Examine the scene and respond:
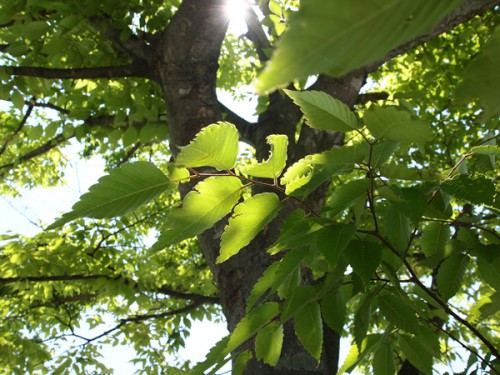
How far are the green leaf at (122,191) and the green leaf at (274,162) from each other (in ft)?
0.54

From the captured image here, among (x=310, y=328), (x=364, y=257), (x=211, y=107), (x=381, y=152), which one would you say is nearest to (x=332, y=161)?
(x=381, y=152)

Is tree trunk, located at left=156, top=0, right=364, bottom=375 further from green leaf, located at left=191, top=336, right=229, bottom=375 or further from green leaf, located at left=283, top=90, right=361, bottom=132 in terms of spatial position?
green leaf, located at left=283, top=90, right=361, bottom=132

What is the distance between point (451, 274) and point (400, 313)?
219mm

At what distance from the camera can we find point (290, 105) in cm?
309

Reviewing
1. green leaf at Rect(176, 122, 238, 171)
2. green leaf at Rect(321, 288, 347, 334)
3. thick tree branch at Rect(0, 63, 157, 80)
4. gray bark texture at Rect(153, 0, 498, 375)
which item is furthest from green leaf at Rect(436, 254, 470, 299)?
thick tree branch at Rect(0, 63, 157, 80)

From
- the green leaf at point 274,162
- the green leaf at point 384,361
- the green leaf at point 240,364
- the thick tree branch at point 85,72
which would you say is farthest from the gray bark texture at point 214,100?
the green leaf at point 274,162

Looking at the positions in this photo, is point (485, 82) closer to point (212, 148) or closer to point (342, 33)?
point (342, 33)

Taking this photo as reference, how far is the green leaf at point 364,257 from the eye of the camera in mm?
870

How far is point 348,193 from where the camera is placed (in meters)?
0.93

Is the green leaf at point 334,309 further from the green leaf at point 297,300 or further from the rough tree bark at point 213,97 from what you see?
the rough tree bark at point 213,97

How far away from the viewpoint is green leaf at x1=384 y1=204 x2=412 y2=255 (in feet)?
Answer: 3.25

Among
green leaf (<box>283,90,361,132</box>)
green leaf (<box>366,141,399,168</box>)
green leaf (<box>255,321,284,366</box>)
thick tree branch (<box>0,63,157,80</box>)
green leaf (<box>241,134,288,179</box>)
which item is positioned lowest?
green leaf (<box>255,321,284,366</box>)

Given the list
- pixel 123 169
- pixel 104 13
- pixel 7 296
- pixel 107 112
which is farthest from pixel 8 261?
pixel 123 169

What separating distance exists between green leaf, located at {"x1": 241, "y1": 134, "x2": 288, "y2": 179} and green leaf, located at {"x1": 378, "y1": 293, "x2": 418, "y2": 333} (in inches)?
14.9
